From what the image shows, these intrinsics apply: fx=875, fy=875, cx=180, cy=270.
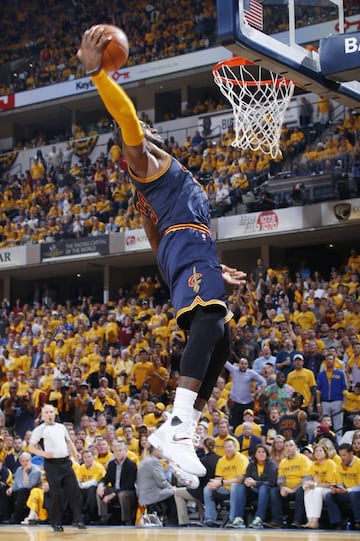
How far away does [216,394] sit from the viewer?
1466 centimetres

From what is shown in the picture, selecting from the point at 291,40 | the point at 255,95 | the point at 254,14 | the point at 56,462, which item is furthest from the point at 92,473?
the point at 254,14

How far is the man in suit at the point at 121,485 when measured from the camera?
1334 cm

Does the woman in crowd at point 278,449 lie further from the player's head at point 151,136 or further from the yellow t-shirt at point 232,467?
the player's head at point 151,136

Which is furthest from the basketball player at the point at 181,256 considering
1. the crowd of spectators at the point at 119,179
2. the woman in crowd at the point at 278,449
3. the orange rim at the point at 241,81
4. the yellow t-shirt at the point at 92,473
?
the crowd of spectators at the point at 119,179

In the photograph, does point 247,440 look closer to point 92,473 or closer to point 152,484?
point 152,484

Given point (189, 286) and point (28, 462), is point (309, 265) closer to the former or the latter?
point (28, 462)

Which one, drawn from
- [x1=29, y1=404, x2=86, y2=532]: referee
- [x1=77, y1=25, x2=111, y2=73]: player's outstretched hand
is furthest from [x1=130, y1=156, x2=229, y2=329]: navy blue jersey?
[x1=29, y1=404, x2=86, y2=532]: referee

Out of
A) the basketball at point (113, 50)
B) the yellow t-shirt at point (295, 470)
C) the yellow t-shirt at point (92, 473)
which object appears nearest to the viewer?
the basketball at point (113, 50)

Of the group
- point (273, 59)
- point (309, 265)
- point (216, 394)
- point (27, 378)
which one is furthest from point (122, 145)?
point (309, 265)

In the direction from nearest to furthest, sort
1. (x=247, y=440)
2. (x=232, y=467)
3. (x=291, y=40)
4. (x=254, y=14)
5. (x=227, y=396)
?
(x=254, y=14) → (x=291, y=40) → (x=232, y=467) → (x=247, y=440) → (x=227, y=396)

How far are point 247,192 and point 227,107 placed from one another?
21.1ft

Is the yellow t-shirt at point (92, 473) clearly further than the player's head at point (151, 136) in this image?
Yes

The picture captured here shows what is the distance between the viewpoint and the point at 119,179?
25.8 meters

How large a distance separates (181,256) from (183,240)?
3.8 inches
